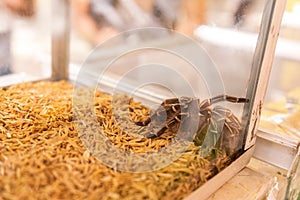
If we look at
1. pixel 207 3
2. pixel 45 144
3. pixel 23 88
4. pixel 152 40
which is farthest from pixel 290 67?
pixel 45 144

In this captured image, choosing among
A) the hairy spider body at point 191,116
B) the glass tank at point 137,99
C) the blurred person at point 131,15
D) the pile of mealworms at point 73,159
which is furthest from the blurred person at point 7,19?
the hairy spider body at point 191,116

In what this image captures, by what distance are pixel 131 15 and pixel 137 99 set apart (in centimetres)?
50

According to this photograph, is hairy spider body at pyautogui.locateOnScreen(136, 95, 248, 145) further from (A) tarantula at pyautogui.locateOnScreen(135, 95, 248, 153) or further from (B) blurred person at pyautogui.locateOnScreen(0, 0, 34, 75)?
(B) blurred person at pyautogui.locateOnScreen(0, 0, 34, 75)

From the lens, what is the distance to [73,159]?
2.02ft

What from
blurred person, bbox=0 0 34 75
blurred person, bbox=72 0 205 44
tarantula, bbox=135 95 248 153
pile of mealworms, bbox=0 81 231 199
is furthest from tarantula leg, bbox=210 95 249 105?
blurred person, bbox=0 0 34 75

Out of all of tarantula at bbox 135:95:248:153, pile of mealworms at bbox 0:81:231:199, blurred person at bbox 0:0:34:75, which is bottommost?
pile of mealworms at bbox 0:81:231:199

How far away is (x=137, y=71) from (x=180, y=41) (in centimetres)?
19

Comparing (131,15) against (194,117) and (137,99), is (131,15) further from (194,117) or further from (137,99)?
(194,117)

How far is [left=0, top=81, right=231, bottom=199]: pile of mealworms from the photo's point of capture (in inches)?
21.0

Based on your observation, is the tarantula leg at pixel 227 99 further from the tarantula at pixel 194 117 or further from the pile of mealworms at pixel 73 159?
the pile of mealworms at pixel 73 159

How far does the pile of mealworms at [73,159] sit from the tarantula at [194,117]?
0.10 ft

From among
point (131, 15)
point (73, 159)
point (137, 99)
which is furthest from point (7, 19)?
point (73, 159)

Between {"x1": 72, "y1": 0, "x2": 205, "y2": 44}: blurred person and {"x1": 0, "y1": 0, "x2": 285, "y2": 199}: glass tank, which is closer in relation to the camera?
{"x1": 0, "y1": 0, "x2": 285, "y2": 199}: glass tank

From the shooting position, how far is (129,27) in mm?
1416
